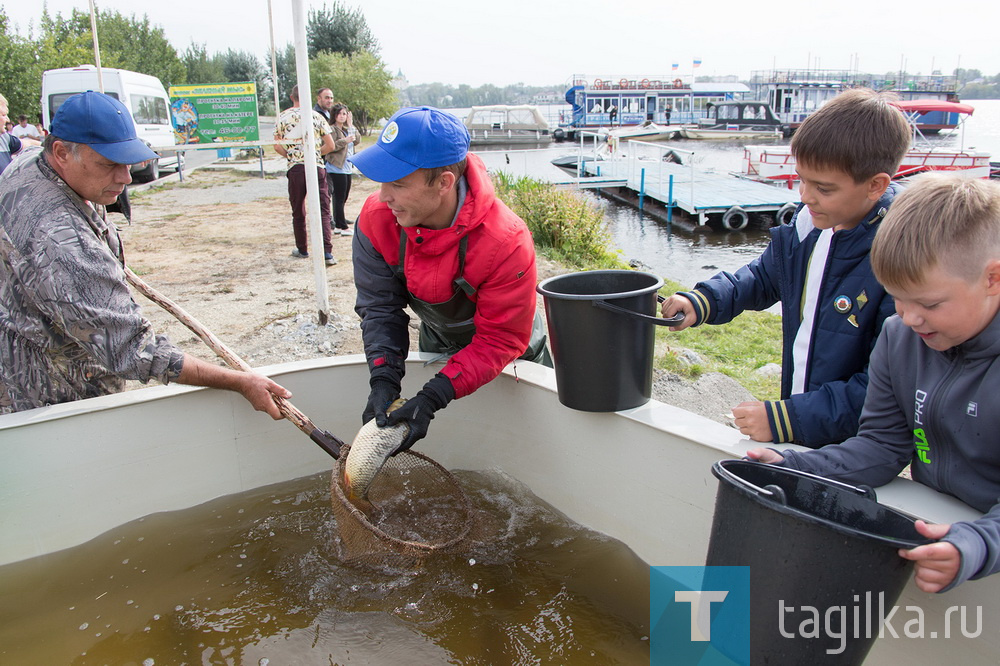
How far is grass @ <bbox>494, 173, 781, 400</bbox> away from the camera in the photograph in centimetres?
503

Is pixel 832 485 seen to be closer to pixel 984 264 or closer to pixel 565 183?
pixel 984 264

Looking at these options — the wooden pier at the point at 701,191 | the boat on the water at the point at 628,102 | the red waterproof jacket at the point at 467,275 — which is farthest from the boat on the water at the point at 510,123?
the red waterproof jacket at the point at 467,275

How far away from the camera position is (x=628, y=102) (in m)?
51.3

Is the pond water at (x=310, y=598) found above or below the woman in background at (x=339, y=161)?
below

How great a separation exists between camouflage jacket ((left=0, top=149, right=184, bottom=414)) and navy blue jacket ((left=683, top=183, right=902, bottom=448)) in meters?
2.17

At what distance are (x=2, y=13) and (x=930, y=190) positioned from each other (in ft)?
87.2

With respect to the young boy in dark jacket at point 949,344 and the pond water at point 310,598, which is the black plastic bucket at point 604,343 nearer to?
the pond water at point 310,598

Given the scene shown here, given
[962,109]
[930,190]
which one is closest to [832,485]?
[930,190]

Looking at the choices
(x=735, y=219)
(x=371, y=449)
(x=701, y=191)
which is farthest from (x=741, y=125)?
(x=371, y=449)

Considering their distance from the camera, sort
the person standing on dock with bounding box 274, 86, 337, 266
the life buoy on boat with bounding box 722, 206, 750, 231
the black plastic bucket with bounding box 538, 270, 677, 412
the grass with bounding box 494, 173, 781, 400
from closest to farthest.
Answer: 1. the black plastic bucket with bounding box 538, 270, 677, 412
2. the grass with bounding box 494, 173, 781, 400
3. the person standing on dock with bounding box 274, 86, 337, 266
4. the life buoy on boat with bounding box 722, 206, 750, 231

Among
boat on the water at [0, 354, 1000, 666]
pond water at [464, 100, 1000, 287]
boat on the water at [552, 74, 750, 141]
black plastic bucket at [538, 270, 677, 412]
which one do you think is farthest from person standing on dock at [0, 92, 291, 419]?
boat on the water at [552, 74, 750, 141]

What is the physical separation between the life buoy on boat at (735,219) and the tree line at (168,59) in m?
13.6

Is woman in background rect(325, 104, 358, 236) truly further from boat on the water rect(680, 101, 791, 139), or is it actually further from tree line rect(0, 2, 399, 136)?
boat on the water rect(680, 101, 791, 139)

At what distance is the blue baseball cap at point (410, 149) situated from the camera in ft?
7.42
